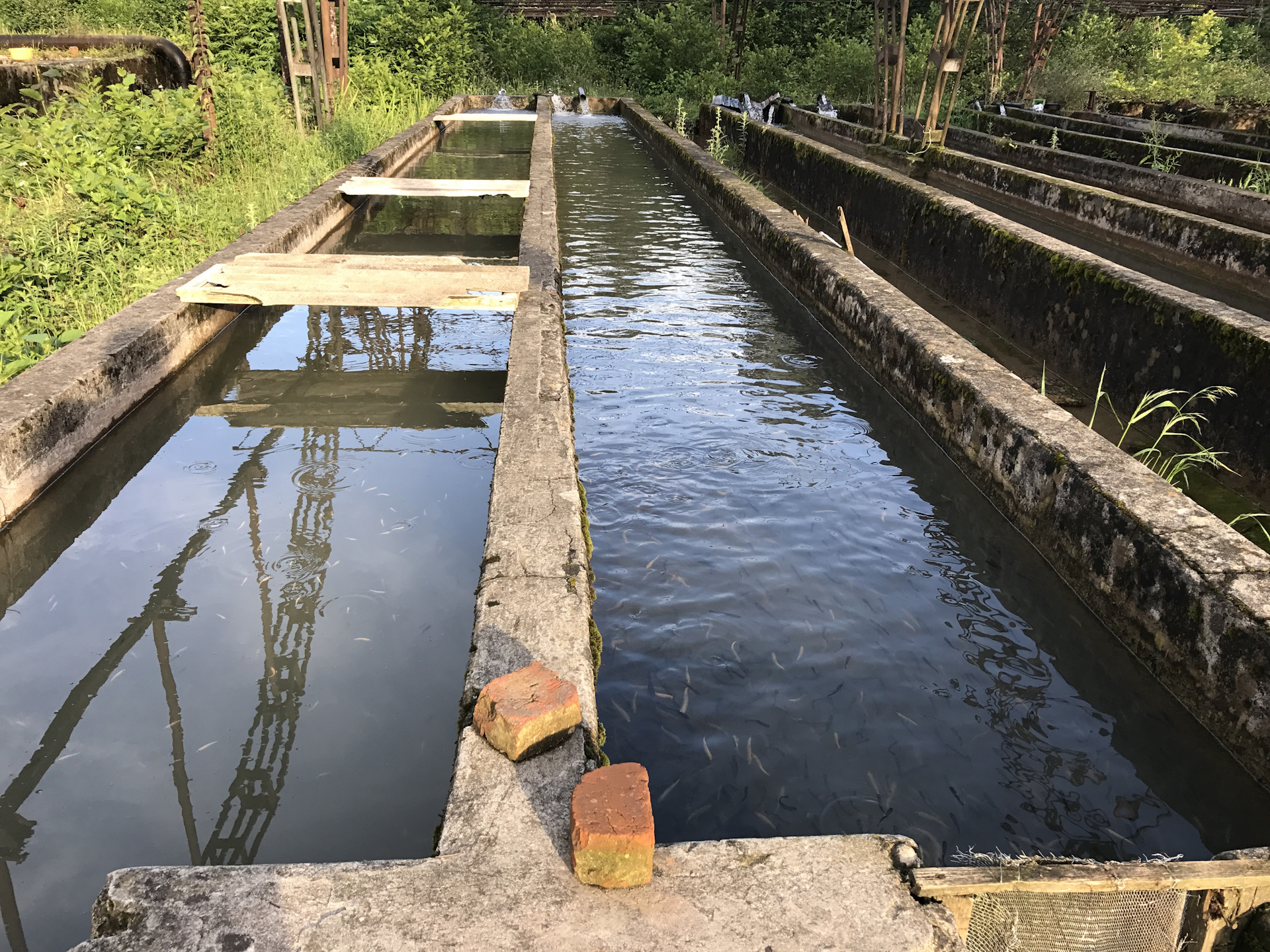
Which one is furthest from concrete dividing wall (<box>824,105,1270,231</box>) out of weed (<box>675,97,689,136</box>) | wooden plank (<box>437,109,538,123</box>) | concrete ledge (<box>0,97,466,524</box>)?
concrete ledge (<box>0,97,466,524</box>)

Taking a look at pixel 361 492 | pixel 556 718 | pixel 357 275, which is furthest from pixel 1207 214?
pixel 556 718

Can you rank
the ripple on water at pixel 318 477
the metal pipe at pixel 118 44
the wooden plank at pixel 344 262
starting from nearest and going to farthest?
the ripple on water at pixel 318 477, the wooden plank at pixel 344 262, the metal pipe at pixel 118 44

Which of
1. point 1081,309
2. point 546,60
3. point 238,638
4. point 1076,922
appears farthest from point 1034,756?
point 546,60

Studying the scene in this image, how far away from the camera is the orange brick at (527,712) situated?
6.55ft

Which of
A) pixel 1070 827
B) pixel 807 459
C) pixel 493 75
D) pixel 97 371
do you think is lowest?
pixel 1070 827

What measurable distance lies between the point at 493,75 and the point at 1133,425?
81.1ft

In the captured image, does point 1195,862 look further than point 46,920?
No

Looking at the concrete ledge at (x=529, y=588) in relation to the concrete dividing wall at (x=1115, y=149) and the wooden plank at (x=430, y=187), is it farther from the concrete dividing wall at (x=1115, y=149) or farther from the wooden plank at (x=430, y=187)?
the concrete dividing wall at (x=1115, y=149)

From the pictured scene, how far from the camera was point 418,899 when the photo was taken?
168 centimetres

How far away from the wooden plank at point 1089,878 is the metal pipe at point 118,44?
15.4 m

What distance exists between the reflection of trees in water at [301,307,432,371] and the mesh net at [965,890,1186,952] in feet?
14.8

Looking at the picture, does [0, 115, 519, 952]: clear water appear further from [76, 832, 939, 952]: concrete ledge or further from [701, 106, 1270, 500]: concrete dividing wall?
[701, 106, 1270, 500]: concrete dividing wall

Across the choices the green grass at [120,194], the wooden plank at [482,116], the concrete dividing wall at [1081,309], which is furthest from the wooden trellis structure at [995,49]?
the green grass at [120,194]

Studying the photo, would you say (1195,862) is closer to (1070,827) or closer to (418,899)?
(1070,827)
